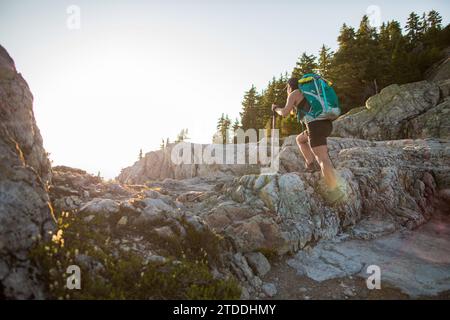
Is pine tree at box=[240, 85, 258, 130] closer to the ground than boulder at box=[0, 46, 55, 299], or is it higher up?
higher up

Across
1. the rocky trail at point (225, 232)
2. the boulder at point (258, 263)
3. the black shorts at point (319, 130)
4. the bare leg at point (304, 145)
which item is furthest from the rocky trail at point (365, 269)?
the black shorts at point (319, 130)

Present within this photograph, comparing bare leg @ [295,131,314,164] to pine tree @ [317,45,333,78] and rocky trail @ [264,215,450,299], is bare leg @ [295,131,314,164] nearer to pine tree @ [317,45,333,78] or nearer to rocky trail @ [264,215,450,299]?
rocky trail @ [264,215,450,299]

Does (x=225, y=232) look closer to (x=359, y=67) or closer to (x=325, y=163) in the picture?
(x=325, y=163)

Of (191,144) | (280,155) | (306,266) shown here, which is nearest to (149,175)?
(191,144)

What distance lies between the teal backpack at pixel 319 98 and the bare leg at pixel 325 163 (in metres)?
0.93

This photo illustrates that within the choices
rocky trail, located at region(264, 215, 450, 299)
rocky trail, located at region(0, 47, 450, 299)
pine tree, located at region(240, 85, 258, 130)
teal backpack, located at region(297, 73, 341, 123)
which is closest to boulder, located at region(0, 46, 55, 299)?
rocky trail, located at region(0, 47, 450, 299)

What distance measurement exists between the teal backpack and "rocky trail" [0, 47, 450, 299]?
2.27m

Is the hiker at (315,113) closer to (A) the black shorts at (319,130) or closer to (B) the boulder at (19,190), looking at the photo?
(A) the black shorts at (319,130)

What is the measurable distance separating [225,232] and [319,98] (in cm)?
454

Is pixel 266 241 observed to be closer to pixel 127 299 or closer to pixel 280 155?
pixel 127 299

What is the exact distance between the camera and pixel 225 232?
6.55m

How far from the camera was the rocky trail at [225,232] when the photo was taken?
3.92m

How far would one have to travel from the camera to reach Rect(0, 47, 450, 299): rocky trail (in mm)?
3920

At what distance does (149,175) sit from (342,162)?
36661 millimetres
